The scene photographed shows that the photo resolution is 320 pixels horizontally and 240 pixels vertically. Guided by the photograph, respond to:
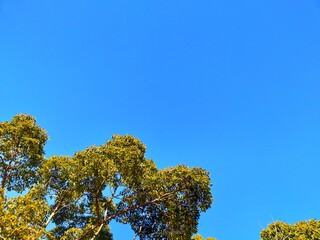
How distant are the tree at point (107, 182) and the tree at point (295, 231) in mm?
14436

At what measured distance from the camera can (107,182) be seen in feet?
66.2

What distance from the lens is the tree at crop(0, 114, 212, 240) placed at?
19.5 meters

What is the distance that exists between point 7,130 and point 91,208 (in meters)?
8.40

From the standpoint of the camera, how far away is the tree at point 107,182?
64.1ft

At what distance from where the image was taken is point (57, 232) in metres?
23.6

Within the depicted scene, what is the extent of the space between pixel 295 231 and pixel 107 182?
73.0 feet

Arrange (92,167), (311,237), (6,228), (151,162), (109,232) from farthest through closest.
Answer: (311,237) → (109,232) → (151,162) → (92,167) → (6,228)

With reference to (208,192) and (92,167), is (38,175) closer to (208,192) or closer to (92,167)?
(92,167)

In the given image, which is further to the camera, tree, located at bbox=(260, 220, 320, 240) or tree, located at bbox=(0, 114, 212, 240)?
tree, located at bbox=(260, 220, 320, 240)

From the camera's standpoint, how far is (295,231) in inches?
1222

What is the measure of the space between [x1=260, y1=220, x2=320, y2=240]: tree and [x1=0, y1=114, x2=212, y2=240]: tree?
1444cm

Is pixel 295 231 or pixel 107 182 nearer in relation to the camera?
pixel 107 182

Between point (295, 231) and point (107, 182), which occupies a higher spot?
point (295, 231)

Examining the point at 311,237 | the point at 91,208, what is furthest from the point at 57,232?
the point at 311,237
